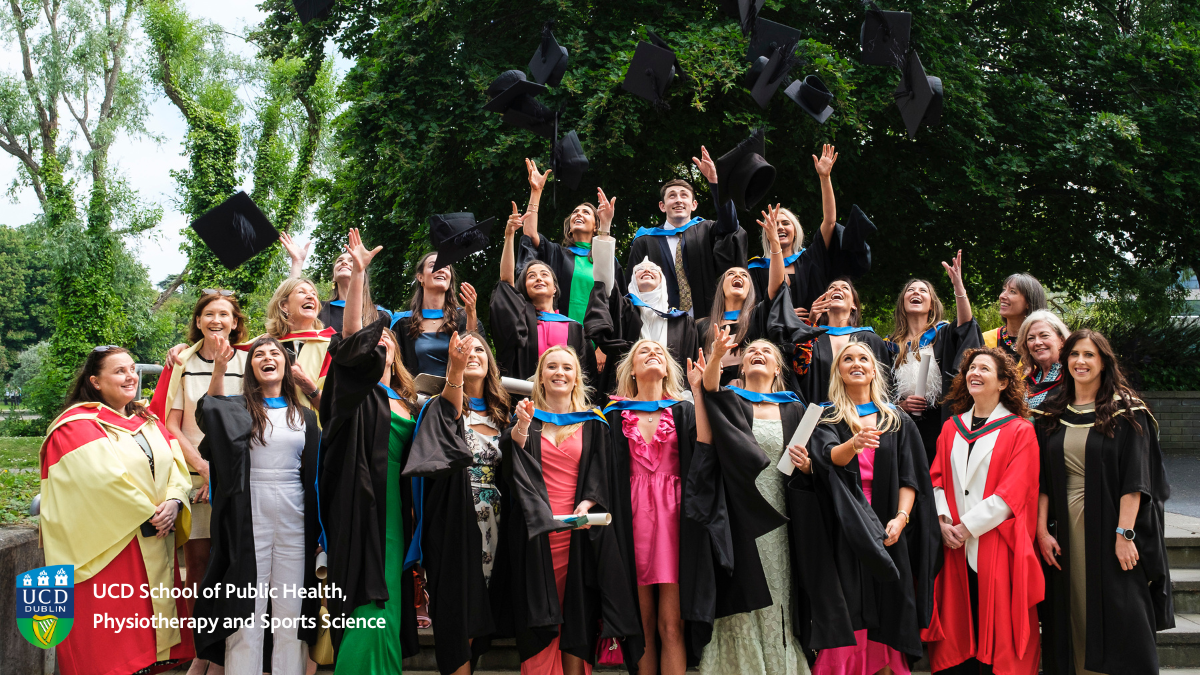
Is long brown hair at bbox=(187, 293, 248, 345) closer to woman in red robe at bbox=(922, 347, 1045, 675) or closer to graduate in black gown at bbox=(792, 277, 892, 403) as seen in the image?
graduate in black gown at bbox=(792, 277, 892, 403)

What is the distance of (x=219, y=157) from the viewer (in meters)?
22.7

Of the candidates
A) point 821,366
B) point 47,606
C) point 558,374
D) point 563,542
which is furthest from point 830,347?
point 47,606

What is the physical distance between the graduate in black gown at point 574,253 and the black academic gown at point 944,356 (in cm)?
215

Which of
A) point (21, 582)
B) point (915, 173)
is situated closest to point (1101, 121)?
point (915, 173)

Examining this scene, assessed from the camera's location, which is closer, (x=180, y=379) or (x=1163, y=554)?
(x=1163, y=554)

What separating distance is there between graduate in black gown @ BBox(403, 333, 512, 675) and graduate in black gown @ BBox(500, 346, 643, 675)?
0.41 feet

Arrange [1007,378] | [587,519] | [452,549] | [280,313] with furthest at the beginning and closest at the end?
1. [280,313]
2. [1007,378]
3. [452,549]
4. [587,519]

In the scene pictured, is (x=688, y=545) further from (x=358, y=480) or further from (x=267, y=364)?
(x=267, y=364)

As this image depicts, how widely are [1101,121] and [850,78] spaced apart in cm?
282

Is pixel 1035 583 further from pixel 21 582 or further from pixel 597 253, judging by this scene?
pixel 21 582

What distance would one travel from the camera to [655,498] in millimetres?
4273

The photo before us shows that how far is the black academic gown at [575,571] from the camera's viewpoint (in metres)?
4.05

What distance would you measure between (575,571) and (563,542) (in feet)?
0.51

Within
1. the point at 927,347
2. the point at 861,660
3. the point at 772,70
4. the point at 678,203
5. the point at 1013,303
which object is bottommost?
the point at 861,660
